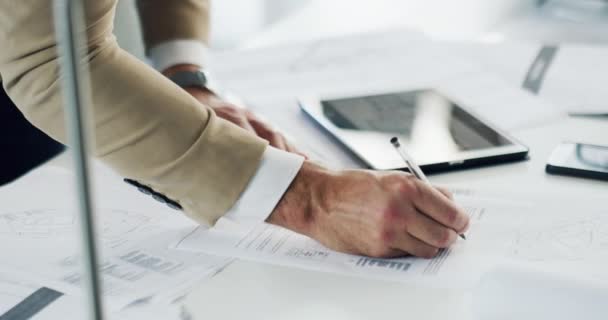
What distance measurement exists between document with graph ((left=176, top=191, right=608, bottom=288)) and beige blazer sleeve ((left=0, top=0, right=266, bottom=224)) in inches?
1.8

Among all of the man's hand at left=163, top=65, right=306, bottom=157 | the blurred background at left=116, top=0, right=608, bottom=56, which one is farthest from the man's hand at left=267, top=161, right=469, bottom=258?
the blurred background at left=116, top=0, right=608, bottom=56

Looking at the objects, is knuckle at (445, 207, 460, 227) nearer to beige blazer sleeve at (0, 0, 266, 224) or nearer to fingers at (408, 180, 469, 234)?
fingers at (408, 180, 469, 234)

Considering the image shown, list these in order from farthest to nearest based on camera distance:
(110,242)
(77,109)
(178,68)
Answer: (178,68) < (110,242) < (77,109)

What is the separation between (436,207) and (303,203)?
142 mm

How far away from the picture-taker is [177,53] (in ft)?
4.33

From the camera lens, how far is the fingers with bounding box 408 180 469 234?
0.88m

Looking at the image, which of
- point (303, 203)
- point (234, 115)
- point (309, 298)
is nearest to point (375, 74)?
point (234, 115)

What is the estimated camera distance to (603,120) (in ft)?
4.23

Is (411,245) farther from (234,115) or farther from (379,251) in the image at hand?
(234,115)

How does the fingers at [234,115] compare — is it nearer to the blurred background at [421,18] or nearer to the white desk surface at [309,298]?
the white desk surface at [309,298]

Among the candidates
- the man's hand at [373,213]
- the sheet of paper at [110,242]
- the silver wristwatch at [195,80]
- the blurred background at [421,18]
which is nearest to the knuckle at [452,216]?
the man's hand at [373,213]

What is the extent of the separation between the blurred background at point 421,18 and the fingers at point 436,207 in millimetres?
869

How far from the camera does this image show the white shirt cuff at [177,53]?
1.31 metres

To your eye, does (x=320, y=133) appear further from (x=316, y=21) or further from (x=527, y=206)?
(x=316, y=21)
